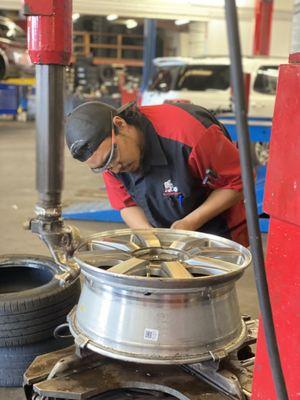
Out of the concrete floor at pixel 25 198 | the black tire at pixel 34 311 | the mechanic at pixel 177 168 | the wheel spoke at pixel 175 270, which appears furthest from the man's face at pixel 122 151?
the concrete floor at pixel 25 198

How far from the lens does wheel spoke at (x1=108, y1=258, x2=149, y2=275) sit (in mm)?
1390

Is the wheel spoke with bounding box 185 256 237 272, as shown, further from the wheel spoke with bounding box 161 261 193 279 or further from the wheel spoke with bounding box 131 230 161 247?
the wheel spoke with bounding box 131 230 161 247

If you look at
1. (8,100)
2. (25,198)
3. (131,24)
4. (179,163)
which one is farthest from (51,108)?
(131,24)

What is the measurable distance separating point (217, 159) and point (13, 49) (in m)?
5.90

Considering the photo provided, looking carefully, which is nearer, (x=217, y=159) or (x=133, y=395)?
(x=133, y=395)

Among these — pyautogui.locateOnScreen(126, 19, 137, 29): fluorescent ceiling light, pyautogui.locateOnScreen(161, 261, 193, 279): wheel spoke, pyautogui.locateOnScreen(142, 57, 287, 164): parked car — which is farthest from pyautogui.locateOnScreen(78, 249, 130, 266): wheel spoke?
pyautogui.locateOnScreen(126, 19, 137, 29): fluorescent ceiling light

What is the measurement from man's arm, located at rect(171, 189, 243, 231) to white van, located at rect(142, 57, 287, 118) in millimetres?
6255

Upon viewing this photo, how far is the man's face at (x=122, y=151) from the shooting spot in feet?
5.34

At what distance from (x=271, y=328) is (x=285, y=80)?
0.46 meters

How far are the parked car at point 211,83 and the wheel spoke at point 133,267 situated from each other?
6770 mm

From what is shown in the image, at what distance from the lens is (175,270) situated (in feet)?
4.63

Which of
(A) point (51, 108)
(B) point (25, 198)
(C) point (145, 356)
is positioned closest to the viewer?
(C) point (145, 356)

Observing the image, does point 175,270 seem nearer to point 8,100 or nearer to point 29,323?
point 29,323

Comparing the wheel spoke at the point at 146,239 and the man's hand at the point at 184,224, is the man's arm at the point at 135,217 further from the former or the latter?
the wheel spoke at the point at 146,239
